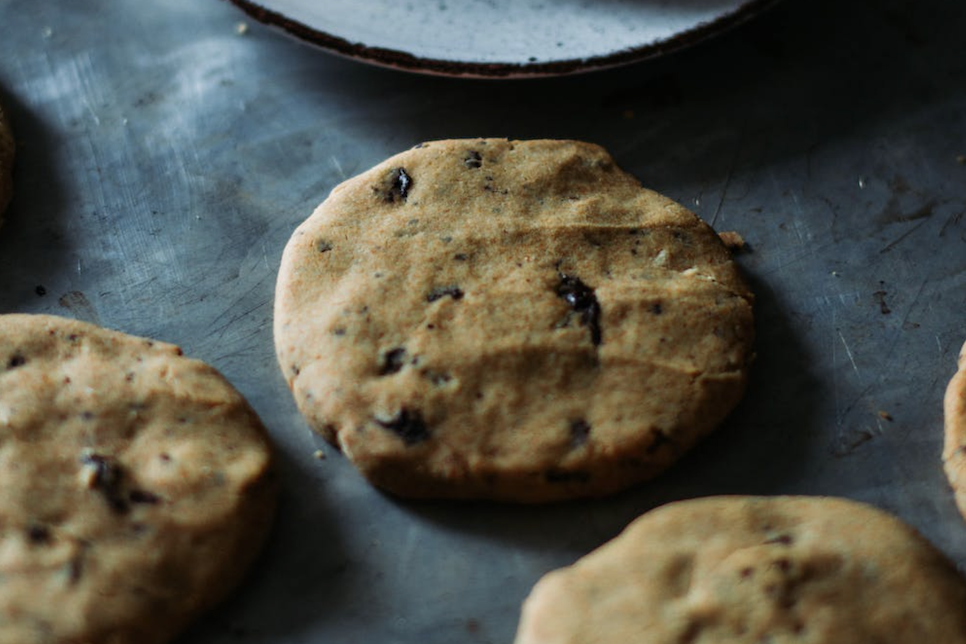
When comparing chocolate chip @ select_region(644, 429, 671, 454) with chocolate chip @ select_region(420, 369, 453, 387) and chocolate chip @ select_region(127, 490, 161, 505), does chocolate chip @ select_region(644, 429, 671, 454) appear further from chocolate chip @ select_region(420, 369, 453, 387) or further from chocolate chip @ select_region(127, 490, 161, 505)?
chocolate chip @ select_region(127, 490, 161, 505)

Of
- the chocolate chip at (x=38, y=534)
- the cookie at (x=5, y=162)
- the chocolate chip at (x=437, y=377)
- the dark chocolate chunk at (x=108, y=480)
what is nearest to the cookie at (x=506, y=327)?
the chocolate chip at (x=437, y=377)

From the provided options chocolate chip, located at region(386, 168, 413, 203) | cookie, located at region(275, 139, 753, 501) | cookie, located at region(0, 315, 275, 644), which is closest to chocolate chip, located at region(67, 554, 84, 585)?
cookie, located at region(0, 315, 275, 644)

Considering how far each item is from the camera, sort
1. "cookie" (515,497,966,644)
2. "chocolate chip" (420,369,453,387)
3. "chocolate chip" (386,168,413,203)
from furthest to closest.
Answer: "chocolate chip" (386,168,413,203) → "chocolate chip" (420,369,453,387) → "cookie" (515,497,966,644)

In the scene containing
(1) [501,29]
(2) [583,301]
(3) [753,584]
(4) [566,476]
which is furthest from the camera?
(1) [501,29]

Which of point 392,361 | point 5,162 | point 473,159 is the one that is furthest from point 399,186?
point 5,162

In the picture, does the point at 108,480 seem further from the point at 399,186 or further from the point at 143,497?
the point at 399,186

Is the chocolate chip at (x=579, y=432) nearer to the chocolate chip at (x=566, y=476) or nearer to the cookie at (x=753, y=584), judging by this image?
the chocolate chip at (x=566, y=476)
